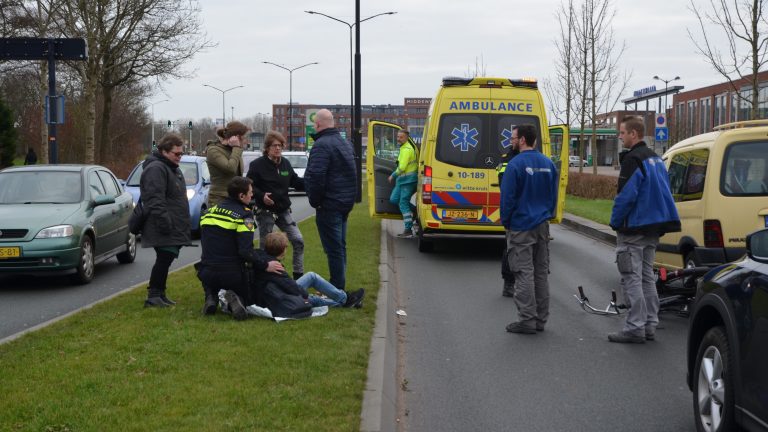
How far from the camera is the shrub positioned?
27.3m

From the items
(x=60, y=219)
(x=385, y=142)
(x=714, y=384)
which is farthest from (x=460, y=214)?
(x=714, y=384)

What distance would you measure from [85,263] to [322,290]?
4.24 metres

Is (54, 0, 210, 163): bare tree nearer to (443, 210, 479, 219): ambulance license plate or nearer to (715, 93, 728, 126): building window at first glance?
(443, 210, 479, 219): ambulance license plate

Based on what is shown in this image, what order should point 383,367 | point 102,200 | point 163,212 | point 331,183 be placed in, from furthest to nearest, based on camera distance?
point 102,200 → point 331,183 → point 163,212 → point 383,367

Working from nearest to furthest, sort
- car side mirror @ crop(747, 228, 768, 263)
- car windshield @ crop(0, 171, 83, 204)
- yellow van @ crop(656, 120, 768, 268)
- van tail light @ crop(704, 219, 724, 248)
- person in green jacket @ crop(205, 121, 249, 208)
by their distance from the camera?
car side mirror @ crop(747, 228, 768, 263) < yellow van @ crop(656, 120, 768, 268) < van tail light @ crop(704, 219, 724, 248) < person in green jacket @ crop(205, 121, 249, 208) < car windshield @ crop(0, 171, 83, 204)

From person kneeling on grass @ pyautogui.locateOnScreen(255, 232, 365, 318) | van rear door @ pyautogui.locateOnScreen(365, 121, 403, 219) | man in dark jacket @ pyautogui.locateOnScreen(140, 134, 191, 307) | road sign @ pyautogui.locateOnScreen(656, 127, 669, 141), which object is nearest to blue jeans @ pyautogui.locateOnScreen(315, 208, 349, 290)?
person kneeling on grass @ pyautogui.locateOnScreen(255, 232, 365, 318)

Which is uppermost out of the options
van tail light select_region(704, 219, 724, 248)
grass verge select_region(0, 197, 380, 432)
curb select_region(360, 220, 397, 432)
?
van tail light select_region(704, 219, 724, 248)

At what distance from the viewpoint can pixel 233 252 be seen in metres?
7.96

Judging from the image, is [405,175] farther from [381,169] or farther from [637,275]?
[637,275]

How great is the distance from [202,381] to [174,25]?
31575 mm

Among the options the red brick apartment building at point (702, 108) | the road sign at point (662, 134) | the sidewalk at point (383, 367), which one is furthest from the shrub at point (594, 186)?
the red brick apartment building at point (702, 108)

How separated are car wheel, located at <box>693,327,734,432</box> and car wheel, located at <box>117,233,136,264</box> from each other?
10.2 meters

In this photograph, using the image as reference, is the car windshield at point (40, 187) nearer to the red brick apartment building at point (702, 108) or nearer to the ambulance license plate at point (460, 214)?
the ambulance license plate at point (460, 214)

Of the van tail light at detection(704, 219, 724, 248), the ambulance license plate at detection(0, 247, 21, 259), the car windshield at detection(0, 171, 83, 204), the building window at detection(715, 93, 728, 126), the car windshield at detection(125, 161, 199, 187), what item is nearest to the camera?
the van tail light at detection(704, 219, 724, 248)
